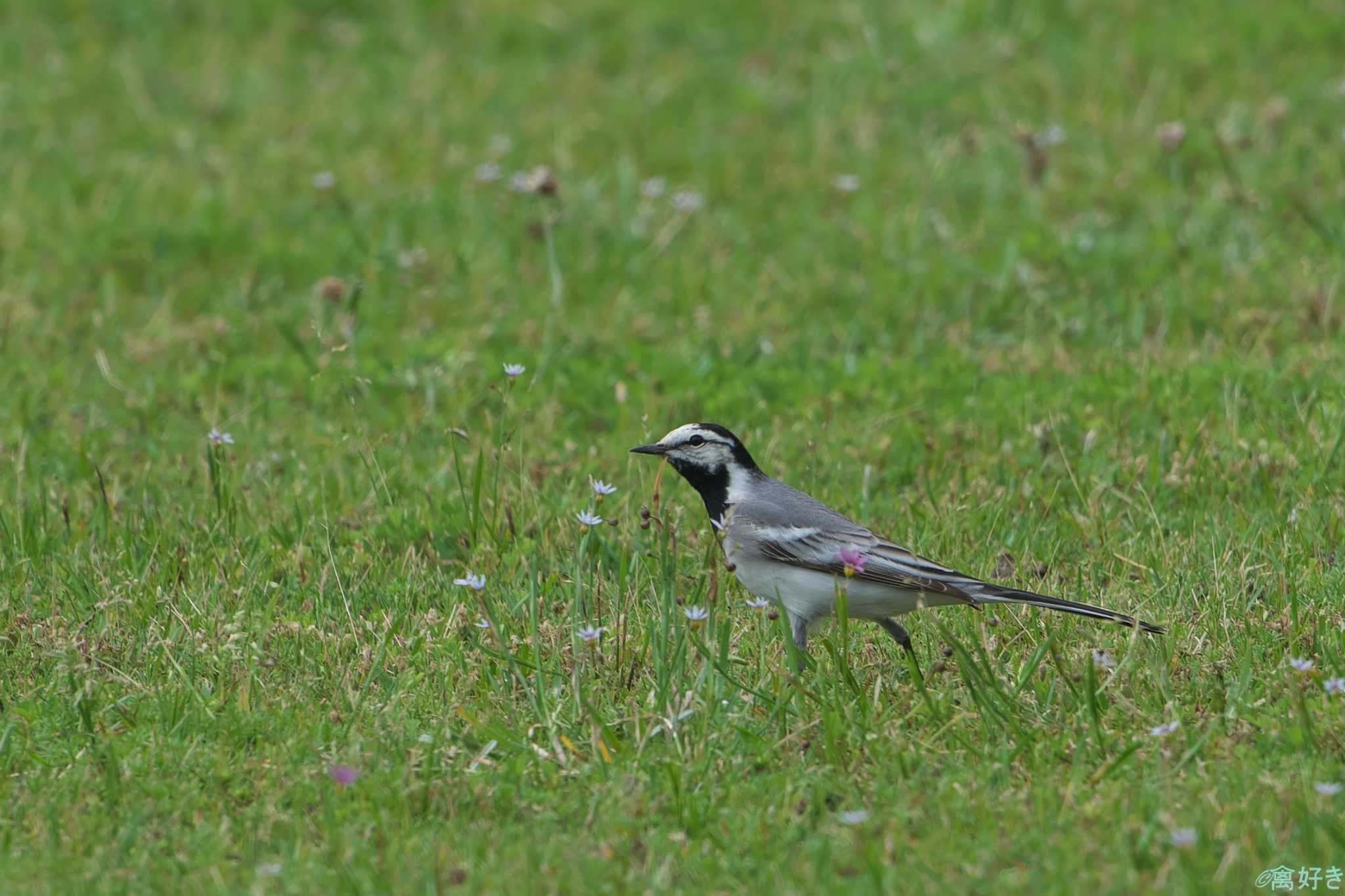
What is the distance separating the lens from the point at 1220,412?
7.35 meters

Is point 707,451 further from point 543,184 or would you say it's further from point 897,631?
point 543,184

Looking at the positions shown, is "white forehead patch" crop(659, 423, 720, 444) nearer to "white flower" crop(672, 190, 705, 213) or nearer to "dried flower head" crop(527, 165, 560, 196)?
"dried flower head" crop(527, 165, 560, 196)

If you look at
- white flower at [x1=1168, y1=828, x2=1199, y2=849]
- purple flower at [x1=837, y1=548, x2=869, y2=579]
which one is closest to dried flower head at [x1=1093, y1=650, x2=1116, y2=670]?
purple flower at [x1=837, y1=548, x2=869, y2=579]

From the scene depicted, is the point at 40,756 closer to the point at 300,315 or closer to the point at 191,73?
the point at 300,315

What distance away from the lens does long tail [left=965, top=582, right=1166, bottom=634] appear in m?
5.11

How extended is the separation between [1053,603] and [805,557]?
92 cm

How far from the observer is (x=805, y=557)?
225 inches

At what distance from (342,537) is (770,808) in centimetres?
259

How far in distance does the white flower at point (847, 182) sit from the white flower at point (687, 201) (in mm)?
826

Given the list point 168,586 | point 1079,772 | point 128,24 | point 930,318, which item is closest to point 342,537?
point 168,586

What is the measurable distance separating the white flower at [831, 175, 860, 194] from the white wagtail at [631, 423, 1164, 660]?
14.0 ft

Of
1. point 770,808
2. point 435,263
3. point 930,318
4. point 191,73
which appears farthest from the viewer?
point 191,73

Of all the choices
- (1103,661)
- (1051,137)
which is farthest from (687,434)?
(1051,137)

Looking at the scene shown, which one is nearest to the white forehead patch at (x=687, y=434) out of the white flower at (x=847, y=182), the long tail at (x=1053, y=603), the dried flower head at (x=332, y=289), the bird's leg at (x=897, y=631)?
the bird's leg at (x=897, y=631)
